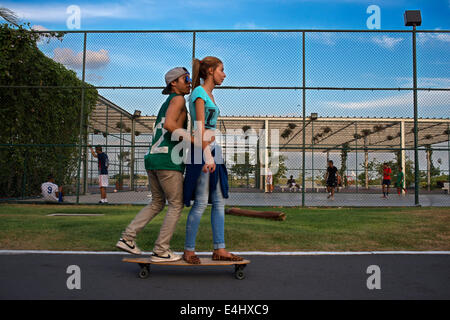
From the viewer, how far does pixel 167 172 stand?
3.37 metres

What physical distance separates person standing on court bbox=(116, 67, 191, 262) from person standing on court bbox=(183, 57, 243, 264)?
9 cm

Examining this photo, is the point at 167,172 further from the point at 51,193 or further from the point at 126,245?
the point at 51,193

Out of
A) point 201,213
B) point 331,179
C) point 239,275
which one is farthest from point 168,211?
point 331,179

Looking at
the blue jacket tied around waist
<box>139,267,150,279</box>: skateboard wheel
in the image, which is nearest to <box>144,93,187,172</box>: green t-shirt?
the blue jacket tied around waist

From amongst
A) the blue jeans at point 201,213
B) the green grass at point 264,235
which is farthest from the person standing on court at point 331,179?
the blue jeans at point 201,213

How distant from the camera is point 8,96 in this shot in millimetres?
11578

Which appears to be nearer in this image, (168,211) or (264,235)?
(168,211)

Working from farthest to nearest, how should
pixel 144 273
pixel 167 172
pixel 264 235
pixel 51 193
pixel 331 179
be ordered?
pixel 331 179 → pixel 51 193 → pixel 264 235 → pixel 167 172 → pixel 144 273

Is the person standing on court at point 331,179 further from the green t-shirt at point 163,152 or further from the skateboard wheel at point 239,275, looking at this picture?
the green t-shirt at point 163,152

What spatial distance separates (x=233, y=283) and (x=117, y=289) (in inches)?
35.8

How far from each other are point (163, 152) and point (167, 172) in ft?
0.61

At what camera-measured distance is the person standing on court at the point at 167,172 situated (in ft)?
11.0

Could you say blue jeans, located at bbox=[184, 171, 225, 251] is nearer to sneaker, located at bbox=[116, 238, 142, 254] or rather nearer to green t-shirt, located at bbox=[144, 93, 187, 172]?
green t-shirt, located at bbox=[144, 93, 187, 172]

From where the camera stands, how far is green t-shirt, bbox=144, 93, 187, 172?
3375 mm
